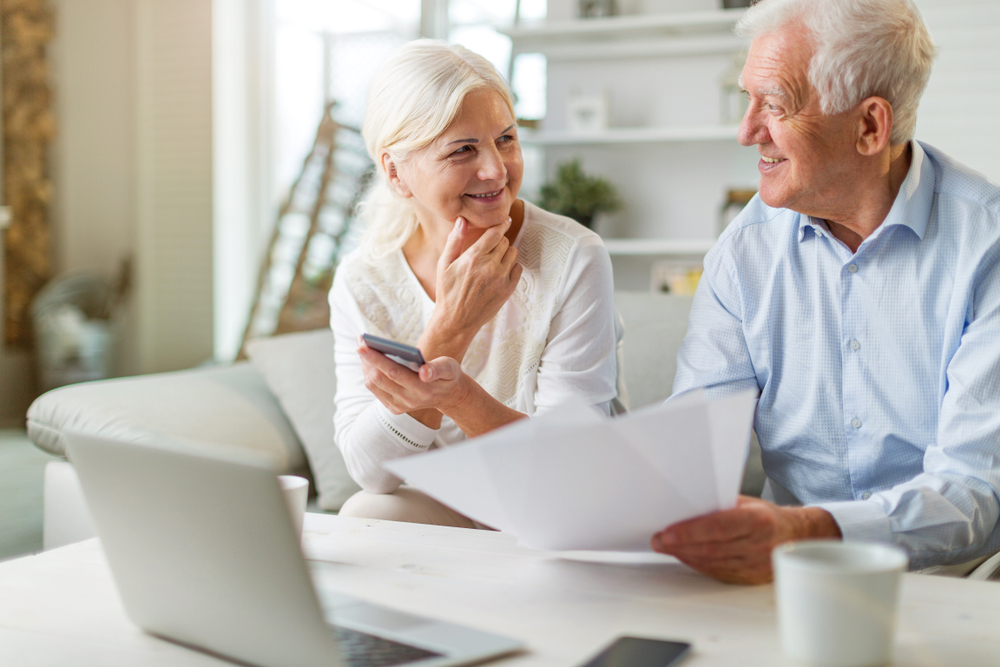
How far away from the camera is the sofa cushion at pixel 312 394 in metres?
1.88

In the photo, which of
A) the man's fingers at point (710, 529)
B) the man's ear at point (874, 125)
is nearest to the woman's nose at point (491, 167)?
the man's ear at point (874, 125)

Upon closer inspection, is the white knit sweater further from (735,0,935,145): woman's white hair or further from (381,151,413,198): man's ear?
(735,0,935,145): woman's white hair

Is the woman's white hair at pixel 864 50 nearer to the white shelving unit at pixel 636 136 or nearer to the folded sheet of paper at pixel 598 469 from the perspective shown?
the folded sheet of paper at pixel 598 469

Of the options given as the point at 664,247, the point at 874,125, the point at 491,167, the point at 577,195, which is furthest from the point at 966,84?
the point at 491,167

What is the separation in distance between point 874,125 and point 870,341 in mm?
288

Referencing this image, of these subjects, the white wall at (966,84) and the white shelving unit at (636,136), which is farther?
the white shelving unit at (636,136)

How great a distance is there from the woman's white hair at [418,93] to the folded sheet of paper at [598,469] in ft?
2.63

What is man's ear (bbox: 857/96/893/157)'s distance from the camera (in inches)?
46.0

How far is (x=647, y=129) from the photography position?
3803mm

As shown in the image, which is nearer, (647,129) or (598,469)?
(598,469)

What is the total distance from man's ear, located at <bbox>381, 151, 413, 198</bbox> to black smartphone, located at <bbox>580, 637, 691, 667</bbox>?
101 cm

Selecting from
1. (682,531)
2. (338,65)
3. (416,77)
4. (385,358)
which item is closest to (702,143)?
(338,65)

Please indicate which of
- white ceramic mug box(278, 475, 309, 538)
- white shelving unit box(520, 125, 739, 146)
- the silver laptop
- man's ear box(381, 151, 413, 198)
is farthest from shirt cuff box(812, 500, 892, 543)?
white shelving unit box(520, 125, 739, 146)

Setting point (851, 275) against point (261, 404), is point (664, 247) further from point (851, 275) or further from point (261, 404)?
point (851, 275)
